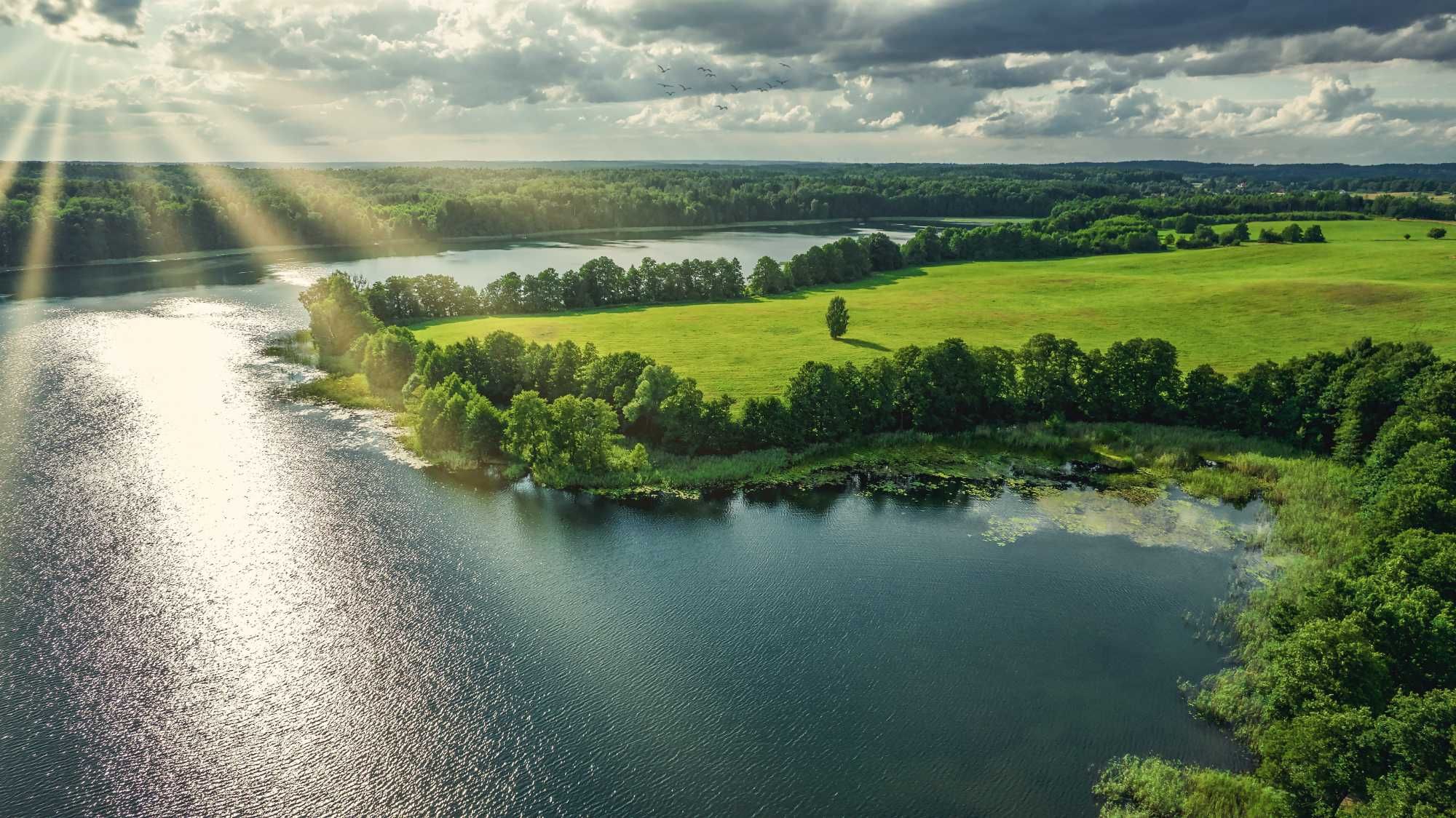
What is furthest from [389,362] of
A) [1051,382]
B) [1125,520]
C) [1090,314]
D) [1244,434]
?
[1090,314]

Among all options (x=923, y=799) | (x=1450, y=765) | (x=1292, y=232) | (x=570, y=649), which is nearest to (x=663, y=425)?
(x=570, y=649)

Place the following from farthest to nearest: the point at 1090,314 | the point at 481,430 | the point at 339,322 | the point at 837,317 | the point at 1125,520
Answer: the point at 1090,314 → the point at 837,317 → the point at 339,322 → the point at 481,430 → the point at 1125,520

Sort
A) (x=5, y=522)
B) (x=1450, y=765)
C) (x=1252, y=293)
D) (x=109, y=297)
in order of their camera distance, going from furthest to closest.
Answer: (x=109, y=297) < (x=1252, y=293) < (x=5, y=522) < (x=1450, y=765)

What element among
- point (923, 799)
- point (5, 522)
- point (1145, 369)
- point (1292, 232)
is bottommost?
point (923, 799)

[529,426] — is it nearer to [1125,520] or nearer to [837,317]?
[1125,520]

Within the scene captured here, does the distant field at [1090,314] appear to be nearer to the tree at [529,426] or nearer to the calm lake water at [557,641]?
the tree at [529,426]

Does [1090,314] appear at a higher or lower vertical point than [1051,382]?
higher

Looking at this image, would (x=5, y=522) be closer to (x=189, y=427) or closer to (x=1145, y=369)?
(x=189, y=427)
